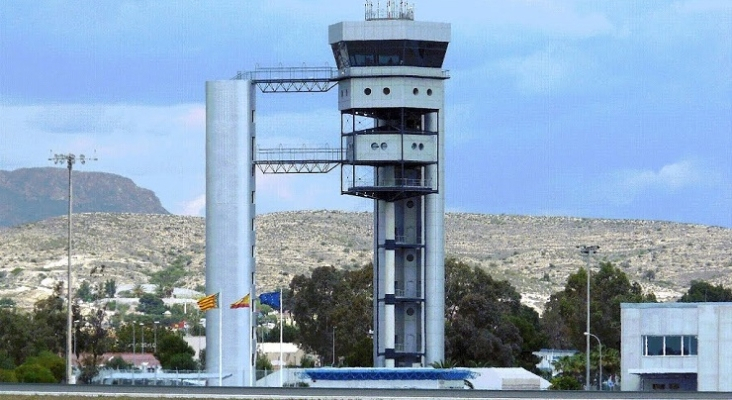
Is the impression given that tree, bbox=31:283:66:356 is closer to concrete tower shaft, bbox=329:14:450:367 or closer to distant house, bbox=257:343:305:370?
distant house, bbox=257:343:305:370

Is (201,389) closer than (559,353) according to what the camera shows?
Yes

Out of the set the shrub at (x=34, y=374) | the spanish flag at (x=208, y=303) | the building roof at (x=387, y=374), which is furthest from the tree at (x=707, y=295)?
the spanish flag at (x=208, y=303)

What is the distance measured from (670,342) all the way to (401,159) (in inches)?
735

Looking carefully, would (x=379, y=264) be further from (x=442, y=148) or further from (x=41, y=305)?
(x=41, y=305)

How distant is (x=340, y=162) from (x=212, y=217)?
8083mm

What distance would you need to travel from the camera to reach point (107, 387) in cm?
7756

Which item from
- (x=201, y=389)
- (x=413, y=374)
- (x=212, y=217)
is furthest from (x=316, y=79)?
(x=201, y=389)

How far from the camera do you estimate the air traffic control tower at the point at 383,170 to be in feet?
328

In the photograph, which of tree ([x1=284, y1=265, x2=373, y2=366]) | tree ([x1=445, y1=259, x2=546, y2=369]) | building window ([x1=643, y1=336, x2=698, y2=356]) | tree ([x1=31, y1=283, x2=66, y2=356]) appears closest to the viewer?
building window ([x1=643, y1=336, x2=698, y2=356])

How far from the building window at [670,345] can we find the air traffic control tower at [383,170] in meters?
12.1

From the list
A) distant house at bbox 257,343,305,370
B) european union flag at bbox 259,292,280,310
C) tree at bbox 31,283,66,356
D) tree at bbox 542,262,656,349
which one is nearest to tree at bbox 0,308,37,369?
tree at bbox 31,283,66,356

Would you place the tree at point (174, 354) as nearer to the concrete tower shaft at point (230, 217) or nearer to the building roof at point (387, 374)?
the concrete tower shaft at point (230, 217)

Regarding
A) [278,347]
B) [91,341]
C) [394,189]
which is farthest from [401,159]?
[278,347]

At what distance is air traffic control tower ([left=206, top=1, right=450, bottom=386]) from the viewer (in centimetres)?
10006
